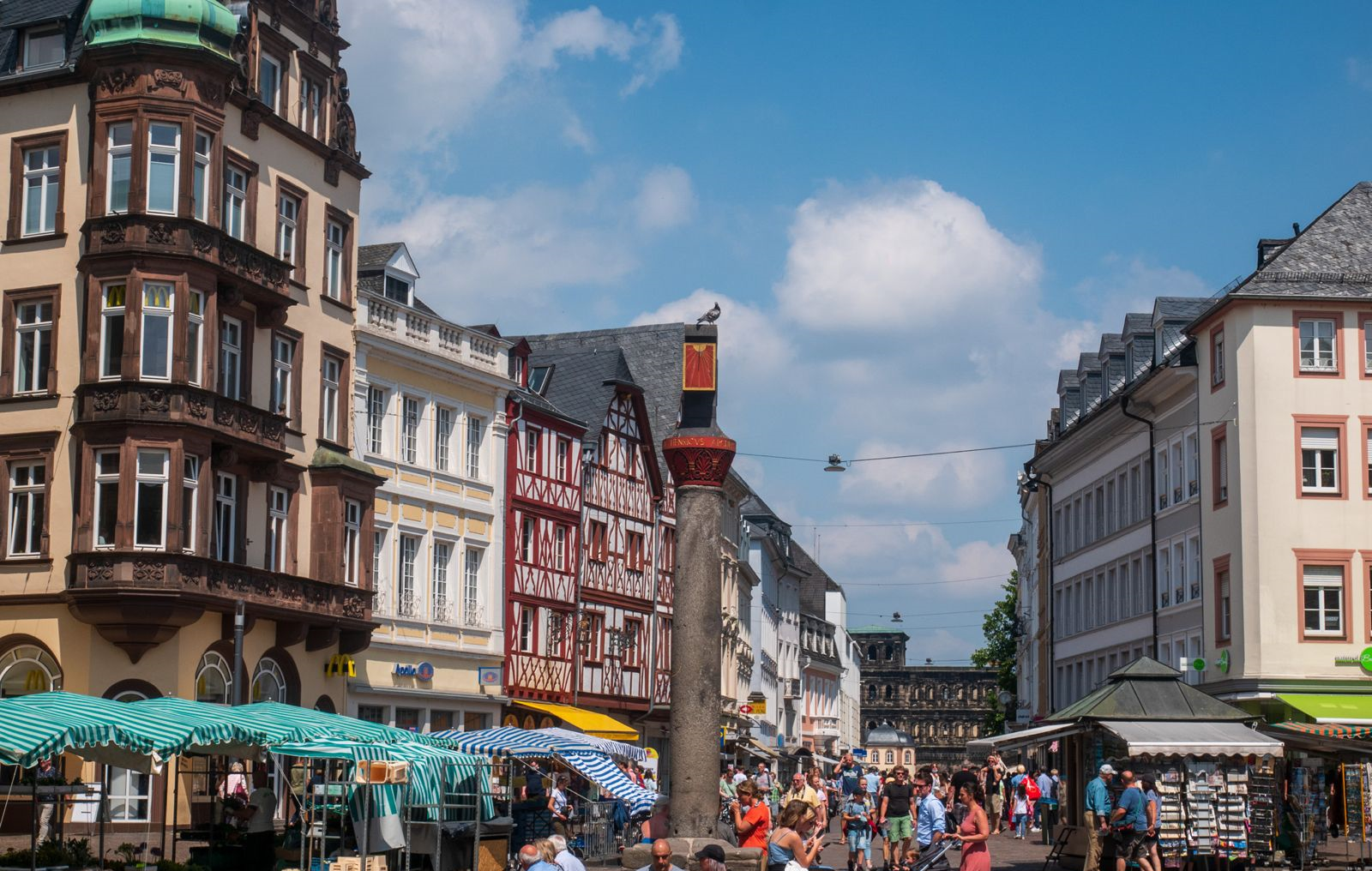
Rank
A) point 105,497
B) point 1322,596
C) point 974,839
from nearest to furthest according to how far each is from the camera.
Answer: point 974,839
point 105,497
point 1322,596

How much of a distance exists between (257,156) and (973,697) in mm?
146300

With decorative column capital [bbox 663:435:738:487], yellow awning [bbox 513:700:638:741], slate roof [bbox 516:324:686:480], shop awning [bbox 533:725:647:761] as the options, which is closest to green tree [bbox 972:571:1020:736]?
slate roof [bbox 516:324:686:480]

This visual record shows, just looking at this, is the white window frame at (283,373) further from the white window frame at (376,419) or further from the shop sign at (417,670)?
the shop sign at (417,670)

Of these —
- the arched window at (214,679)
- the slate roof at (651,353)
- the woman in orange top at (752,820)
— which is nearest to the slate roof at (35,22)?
the arched window at (214,679)

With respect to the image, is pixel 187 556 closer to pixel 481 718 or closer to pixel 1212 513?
pixel 481 718

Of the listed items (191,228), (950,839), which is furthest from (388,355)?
(950,839)

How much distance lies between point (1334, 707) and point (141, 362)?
27.4m

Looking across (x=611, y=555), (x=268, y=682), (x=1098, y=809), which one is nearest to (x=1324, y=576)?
(x=1098, y=809)

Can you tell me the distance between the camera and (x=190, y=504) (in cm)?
3581

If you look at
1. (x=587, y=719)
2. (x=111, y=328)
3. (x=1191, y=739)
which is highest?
(x=111, y=328)

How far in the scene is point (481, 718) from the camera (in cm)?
5044

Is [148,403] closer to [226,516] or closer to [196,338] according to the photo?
[196,338]

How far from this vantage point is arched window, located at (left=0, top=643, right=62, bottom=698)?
35562 mm

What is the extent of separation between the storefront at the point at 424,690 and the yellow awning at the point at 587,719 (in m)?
1.59
